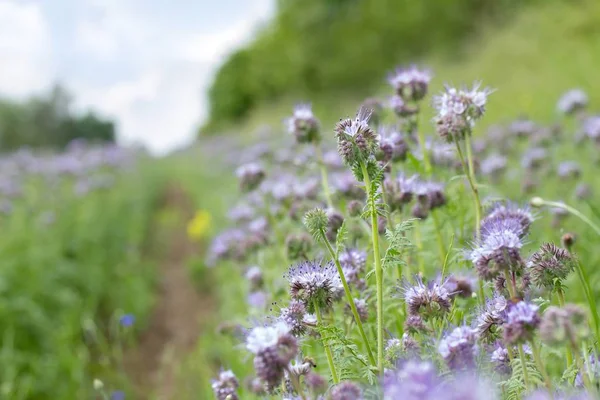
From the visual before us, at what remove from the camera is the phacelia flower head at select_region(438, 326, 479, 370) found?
1.16 metres

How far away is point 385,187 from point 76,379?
3.33 m

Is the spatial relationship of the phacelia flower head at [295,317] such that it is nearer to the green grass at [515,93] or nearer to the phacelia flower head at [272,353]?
the phacelia flower head at [272,353]

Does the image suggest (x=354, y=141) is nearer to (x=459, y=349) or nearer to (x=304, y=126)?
(x=459, y=349)

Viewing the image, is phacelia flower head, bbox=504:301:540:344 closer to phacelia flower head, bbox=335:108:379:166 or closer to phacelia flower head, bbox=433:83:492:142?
phacelia flower head, bbox=335:108:379:166

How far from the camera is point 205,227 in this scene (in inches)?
298

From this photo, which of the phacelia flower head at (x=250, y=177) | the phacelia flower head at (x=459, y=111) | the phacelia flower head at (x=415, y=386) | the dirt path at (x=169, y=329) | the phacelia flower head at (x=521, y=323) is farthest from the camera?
the dirt path at (x=169, y=329)

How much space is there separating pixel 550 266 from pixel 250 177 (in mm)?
1923

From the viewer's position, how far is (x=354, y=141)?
153 cm

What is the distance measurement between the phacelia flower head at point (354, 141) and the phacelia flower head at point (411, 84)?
2.86 feet

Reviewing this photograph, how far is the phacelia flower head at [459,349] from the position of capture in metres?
1.16

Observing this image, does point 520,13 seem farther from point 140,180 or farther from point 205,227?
point 205,227

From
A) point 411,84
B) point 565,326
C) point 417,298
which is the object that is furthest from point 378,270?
point 411,84

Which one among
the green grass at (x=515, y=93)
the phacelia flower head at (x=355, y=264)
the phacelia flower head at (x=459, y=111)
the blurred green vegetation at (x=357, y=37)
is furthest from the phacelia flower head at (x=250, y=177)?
the blurred green vegetation at (x=357, y=37)

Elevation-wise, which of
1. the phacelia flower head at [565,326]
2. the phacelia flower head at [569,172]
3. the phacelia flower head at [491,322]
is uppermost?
the phacelia flower head at [569,172]
